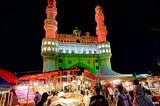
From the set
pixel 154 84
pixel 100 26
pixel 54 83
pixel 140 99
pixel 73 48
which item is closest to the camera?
pixel 140 99

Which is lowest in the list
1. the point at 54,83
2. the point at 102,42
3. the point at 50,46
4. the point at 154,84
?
the point at 154,84

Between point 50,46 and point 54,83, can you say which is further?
point 50,46

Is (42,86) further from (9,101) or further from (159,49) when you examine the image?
(159,49)

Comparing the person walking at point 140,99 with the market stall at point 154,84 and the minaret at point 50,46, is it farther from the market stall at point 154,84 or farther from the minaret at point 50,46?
the minaret at point 50,46

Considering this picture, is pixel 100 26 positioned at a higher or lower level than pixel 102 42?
higher

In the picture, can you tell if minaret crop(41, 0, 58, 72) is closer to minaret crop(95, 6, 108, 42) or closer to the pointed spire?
the pointed spire

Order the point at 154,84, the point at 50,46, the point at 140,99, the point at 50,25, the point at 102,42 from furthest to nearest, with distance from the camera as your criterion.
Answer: the point at 102,42
the point at 50,25
the point at 50,46
the point at 154,84
the point at 140,99

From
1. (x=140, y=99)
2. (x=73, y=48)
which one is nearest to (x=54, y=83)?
(x=140, y=99)

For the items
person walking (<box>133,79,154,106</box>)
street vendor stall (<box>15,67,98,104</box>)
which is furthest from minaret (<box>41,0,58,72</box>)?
person walking (<box>133,79,154,106</box>)

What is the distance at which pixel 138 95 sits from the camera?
5.64 m

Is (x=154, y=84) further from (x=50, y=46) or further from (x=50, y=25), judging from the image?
(x=50, y=25)

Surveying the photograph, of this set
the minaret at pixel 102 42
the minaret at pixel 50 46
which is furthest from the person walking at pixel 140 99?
the minaret at pixel 102 42

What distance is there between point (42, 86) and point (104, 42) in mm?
26059

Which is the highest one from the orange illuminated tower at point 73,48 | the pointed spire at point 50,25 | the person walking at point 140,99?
the pointed spire at point 50,25
